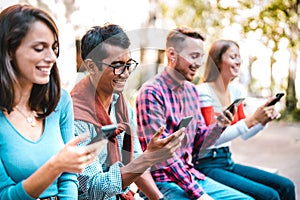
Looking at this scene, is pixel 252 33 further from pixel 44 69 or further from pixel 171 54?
pixel 44 69

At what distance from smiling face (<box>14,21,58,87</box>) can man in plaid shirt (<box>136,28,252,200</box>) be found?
789mm

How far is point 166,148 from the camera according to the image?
5.17 feet

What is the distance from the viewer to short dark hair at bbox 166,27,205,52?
2.13 meters

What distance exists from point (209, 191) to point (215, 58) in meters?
0.89

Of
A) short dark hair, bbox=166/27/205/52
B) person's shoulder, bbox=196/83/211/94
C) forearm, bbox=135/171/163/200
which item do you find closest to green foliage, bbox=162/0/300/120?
person's shoulder, bbox=196/83/211/94

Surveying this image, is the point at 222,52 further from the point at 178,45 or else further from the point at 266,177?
the point at 266,177

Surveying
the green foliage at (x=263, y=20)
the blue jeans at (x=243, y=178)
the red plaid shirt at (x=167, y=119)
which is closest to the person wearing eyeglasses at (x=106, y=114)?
the red plaid shirt at (x=167, y=119)

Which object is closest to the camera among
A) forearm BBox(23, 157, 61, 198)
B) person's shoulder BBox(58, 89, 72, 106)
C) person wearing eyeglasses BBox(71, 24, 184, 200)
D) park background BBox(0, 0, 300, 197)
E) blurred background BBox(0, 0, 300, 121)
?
forearm BBox(23, 157, 61, 198)

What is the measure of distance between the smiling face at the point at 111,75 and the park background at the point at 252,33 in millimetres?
1018

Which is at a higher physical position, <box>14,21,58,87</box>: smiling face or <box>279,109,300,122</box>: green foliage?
<box>14,21,58,87</box>: smiling face

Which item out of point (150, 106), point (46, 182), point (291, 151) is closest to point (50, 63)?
point (46, 182)

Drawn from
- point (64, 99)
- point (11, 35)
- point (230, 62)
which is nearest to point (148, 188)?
point (64, 99)

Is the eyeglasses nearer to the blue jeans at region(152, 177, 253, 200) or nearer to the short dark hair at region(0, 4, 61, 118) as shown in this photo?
the short dark hair at region(0, 4, 61, 118)

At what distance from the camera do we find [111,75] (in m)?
1.65
